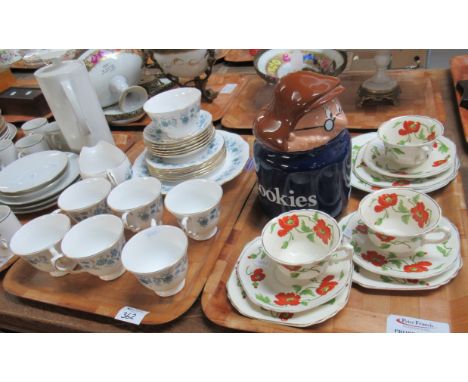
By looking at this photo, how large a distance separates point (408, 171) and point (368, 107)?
37 cm

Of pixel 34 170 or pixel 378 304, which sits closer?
pixel 378 304

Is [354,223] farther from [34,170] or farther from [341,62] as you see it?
[34,170]

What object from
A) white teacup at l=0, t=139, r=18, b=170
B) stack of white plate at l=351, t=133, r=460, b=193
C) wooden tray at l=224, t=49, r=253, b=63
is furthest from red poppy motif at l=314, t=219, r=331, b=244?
wooden tray at l=224, t=49, r=253, b=63

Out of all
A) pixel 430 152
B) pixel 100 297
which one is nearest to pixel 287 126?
pixel 430 152

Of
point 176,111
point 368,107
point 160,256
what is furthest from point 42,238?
point 368,107

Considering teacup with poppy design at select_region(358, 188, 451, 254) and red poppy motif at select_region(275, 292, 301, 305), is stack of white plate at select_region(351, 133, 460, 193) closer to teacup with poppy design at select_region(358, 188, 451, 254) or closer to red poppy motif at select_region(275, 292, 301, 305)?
teacup with poppy design at select_region(358, 188, 451, 254)

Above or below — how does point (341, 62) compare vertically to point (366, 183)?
above

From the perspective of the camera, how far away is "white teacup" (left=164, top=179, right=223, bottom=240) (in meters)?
0.79

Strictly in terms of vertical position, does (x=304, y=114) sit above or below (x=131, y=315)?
above

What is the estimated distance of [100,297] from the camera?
77 centimetres

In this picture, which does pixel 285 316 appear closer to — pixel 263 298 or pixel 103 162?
pixel 263 298

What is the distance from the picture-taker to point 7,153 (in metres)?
1.17

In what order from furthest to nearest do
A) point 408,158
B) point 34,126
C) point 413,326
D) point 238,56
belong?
point 238,56, point 34,126, point 408,158, point 413,326

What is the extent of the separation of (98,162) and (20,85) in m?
1.04
